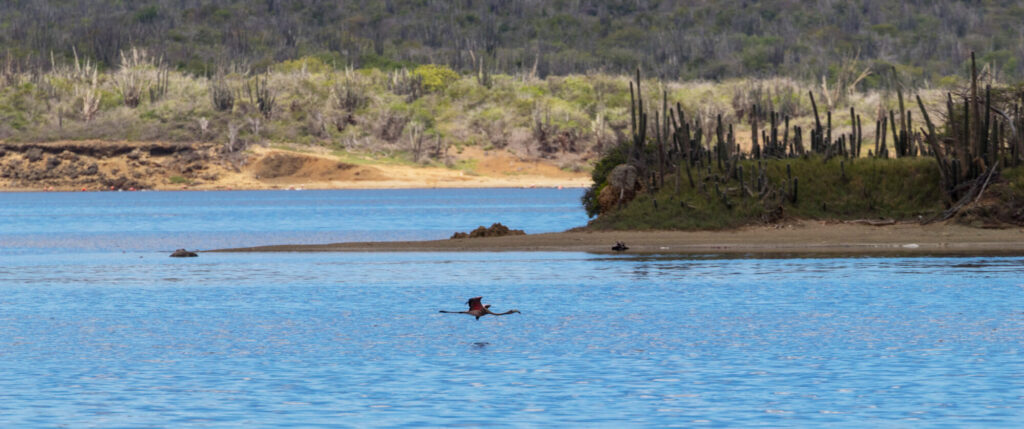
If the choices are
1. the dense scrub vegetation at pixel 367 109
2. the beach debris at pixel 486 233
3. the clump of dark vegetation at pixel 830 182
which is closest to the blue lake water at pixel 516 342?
the clump of dark vegetation at pixel 830 182

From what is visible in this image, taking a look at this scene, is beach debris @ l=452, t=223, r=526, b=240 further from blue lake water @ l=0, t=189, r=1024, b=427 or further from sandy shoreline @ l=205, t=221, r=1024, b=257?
blue lake water @ l=0, t=189, r=1024, b=427

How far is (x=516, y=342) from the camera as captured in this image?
2144 cm

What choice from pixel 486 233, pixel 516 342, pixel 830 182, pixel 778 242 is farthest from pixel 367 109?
pixel 516 342

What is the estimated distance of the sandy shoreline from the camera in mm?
41625

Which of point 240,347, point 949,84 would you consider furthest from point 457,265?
point 949,84

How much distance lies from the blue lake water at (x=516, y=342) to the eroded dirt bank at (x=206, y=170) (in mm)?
90223

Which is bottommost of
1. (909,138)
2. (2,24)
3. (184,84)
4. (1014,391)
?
(1014,391)

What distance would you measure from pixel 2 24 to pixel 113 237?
505 feet

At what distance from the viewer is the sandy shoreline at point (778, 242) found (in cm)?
4162

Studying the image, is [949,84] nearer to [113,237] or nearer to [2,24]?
[113,237]

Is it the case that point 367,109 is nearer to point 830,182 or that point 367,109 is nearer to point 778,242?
point 830,182

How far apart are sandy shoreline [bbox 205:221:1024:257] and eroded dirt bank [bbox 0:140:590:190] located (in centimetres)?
8445

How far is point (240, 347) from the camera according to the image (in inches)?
835

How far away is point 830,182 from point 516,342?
26133mm
